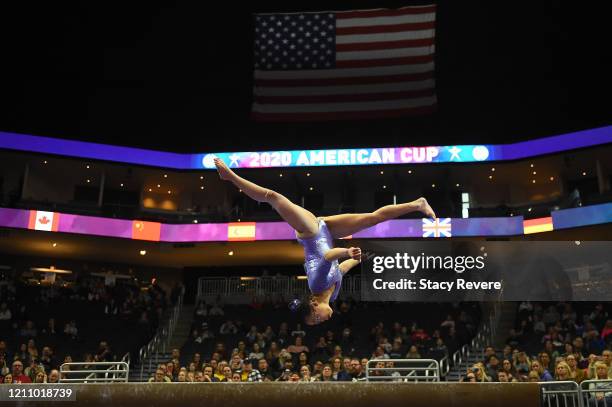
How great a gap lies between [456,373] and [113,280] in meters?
20.3

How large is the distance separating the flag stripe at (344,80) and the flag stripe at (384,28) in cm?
143

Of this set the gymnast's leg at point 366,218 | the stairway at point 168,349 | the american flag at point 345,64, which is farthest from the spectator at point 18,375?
the american flag at point 345,64

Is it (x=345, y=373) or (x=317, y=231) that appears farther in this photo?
(x=345, y=373)

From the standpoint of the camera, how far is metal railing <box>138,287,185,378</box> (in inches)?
856

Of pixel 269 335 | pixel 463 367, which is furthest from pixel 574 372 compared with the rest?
pixel 269 335

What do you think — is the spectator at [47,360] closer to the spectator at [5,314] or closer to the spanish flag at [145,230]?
the spectator at [5,314]

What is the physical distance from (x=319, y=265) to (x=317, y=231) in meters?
0.45

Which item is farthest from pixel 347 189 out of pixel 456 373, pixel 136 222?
pixel 456 373

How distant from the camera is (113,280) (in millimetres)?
32781

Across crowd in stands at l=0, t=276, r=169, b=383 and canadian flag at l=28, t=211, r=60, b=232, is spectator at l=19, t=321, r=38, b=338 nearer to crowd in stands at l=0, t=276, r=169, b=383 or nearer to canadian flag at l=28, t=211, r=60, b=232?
crowd in stands at l=0, t=276, r=169, b=383

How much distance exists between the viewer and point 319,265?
7848 mm

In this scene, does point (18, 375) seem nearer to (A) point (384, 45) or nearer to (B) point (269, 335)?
(B) point (269, 335)

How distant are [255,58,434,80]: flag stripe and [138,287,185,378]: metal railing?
10084mm

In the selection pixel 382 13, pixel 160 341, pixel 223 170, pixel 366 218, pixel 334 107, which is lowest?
pixel 160 341
